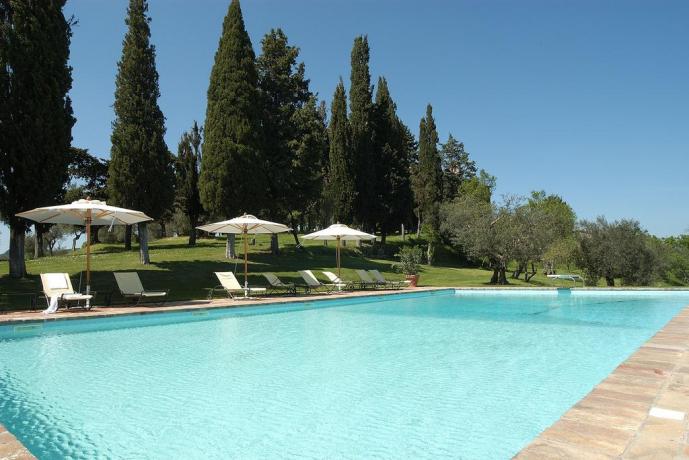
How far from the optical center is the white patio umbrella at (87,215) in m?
11.5

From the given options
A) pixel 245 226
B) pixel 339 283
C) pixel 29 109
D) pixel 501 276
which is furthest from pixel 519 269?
pixel 29 109

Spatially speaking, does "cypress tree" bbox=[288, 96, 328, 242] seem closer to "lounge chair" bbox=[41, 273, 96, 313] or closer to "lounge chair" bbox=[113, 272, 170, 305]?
"lounge chair" bbox=[113, 272, 170, 305]

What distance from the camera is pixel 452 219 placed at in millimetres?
30312

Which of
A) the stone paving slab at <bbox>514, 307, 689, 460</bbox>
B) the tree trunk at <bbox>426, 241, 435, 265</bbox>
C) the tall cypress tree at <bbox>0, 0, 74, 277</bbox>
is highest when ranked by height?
the tall cypress tree at <bbox>0, 0, 74, 277</bbox>

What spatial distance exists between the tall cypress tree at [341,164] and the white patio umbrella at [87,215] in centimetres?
2289

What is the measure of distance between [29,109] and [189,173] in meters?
23.1

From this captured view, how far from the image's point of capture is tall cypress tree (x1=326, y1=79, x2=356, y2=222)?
35281 mm

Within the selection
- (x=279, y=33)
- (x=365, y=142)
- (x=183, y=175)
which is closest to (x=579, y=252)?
(x=365, y=142)

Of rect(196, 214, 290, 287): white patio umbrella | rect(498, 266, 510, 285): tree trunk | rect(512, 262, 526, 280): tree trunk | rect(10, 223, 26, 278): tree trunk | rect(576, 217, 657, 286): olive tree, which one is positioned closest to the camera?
rect(196, 214, 290, 287): white patio umbrella

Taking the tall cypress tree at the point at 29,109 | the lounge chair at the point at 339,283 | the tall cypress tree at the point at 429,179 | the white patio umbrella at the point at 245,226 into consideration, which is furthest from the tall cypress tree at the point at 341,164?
the tall cypress tree at the point at 29,109

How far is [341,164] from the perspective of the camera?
1394 inches

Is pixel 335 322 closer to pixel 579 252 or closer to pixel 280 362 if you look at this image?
pixel 280 362

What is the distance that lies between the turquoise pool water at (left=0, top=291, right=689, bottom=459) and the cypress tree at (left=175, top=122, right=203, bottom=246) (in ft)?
90.6

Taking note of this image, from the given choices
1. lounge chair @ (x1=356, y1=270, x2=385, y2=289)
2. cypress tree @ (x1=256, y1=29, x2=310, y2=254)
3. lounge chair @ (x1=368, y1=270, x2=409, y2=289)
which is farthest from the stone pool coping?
cypress tree @ (x1=256, y1=29, x2=310, y2=254)
